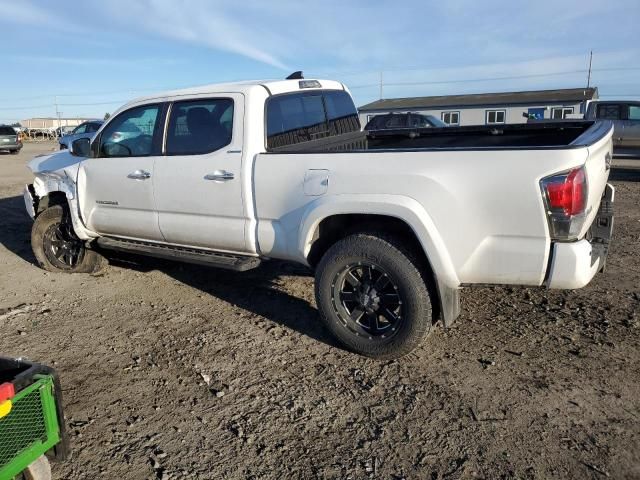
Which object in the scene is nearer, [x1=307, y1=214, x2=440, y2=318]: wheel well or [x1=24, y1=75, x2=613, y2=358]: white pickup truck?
[x1=24, y1=75, x2=613, y2=358]: white pickup truck

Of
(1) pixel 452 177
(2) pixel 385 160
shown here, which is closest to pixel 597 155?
(1) pixel 452 177

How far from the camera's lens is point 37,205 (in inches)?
245

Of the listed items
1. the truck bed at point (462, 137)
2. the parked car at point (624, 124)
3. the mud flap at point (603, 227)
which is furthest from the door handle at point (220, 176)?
the parked car at point (624, 124)

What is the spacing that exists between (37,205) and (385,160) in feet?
14.8

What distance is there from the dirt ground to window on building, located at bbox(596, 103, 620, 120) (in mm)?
10626

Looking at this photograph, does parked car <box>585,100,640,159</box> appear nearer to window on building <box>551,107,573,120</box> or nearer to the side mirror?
the side mirror

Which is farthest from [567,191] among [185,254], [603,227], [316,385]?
[185,254]

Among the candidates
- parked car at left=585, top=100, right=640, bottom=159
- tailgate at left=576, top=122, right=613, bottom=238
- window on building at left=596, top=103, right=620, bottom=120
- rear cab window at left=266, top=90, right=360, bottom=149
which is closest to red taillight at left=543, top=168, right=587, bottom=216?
tailgate at left=576, top=122, right=613, bottom=238

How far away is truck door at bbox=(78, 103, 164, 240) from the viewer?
4.94 m

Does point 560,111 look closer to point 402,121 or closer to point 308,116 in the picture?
point 402,121

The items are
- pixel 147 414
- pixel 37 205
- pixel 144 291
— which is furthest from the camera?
pixel 37 205

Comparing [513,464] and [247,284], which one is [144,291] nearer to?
[247,284]

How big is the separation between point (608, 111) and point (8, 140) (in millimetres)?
26358

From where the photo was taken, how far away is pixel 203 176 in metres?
4.45
